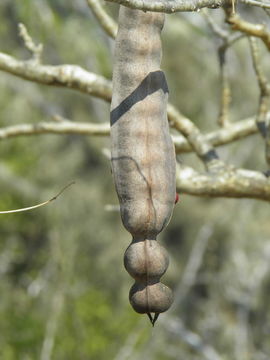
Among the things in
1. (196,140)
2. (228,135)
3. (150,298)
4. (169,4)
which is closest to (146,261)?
(150,298)

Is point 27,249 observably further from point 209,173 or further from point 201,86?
point 209,173

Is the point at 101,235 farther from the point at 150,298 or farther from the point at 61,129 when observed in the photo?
the point at 150,298

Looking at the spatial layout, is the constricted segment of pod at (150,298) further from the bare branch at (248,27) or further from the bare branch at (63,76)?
the bare branch at (63,76)

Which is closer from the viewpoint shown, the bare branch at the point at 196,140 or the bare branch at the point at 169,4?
the bare branch at the point at 169,4

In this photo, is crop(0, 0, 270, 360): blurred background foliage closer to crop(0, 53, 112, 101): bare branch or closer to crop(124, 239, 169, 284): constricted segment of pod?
crop(0, 53, 112, 101): bare branch

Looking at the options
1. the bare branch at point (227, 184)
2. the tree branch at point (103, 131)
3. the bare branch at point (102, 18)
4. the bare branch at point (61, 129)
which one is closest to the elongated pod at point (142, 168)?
the bare branch at point (227, 184)

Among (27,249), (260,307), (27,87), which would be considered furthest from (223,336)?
(27,87)

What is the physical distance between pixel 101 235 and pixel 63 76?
14058mm

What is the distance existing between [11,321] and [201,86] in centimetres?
1060

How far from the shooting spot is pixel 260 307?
38.4 ft

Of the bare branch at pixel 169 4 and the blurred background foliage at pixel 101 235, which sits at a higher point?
the bare branch at pixel 169 4

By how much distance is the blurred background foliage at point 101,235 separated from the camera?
7328 millimetres

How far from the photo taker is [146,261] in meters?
1.38

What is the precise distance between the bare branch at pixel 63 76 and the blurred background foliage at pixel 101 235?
280 centimetres
